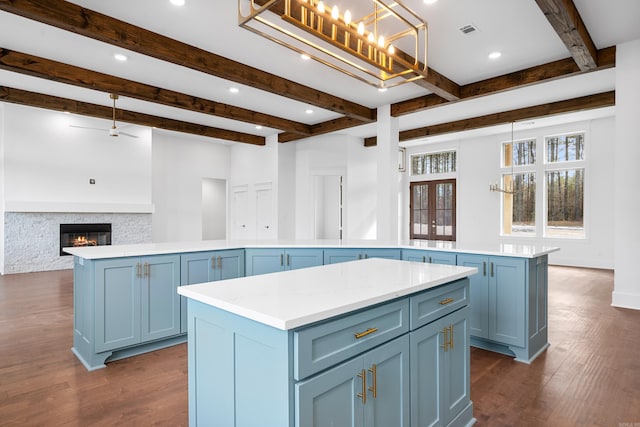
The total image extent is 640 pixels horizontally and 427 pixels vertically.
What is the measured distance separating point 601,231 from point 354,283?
25.7ft

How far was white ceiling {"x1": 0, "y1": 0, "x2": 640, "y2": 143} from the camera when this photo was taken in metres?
3.28

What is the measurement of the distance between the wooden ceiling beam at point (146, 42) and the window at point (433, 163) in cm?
525

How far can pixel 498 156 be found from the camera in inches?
332

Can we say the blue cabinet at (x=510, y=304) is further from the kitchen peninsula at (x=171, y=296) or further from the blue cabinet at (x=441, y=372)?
the blue cabinet at (x=441, y=372)

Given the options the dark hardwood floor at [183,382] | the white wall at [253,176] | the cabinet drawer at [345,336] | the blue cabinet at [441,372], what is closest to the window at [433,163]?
the white wall at [253,176]

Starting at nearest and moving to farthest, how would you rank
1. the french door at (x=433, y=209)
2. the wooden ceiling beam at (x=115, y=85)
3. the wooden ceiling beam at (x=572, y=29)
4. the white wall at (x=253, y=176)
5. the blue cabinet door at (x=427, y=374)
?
1. the blue cabinet door at (x=427, y=374)
2. the wooden ceiling beam at (x=572, y=29)
3. the wooden ceiling beam at (x=115, y=85)
4. the white wall at (x=253, y=176)
5. the french door at (x=433, y=209)

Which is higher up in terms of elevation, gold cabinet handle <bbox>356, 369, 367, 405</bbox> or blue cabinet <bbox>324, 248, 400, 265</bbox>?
blue cabinet <bbox>324, 248, 400, 265</bbox>

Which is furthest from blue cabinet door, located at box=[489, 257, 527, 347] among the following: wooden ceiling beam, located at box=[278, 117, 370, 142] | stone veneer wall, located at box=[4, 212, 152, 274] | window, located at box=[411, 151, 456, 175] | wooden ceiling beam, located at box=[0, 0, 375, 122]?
stone veneer wall, located at box=[4, 212, 152, 274]

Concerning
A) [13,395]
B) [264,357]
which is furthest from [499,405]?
[13,395]

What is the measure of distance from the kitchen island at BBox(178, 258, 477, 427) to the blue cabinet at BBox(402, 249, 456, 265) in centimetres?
132

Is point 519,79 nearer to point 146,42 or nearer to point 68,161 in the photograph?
point 146,42

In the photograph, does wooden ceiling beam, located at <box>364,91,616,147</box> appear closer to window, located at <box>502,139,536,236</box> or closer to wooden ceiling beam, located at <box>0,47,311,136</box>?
window, located at <box>502,139,536,236</box>

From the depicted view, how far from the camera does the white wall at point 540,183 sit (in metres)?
7.11

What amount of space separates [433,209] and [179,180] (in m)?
6.75
